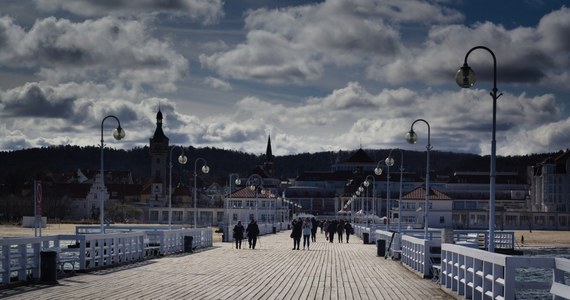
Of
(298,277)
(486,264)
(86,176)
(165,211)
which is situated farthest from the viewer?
(86,176)

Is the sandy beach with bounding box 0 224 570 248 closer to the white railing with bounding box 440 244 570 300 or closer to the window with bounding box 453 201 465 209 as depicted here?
the white railing with bounding box 440 244 570 300

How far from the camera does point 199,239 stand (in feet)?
132

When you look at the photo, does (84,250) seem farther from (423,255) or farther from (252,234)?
(252,234)

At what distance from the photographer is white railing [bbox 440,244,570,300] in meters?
11.3

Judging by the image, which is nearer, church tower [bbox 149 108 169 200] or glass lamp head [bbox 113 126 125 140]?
glass lamp head [bbox 113 126 125 140]

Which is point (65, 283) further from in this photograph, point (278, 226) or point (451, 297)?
point (278, 226)

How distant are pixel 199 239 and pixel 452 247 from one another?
23.4 m

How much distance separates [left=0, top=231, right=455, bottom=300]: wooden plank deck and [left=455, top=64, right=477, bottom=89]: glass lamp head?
4.47m

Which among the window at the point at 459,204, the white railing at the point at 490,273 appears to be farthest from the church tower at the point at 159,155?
the white railing at the point at 490,273

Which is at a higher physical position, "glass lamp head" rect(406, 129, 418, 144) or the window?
"glass lamp head" rect(406, 129, 418, 144)

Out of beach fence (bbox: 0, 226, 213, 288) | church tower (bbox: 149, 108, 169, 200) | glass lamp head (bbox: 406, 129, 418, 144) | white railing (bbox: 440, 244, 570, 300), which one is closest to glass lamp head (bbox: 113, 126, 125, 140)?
beach fence (bbox: 0, 226, 213, 288)

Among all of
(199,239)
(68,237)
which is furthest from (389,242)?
(68,237)

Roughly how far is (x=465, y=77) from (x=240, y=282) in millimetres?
7586

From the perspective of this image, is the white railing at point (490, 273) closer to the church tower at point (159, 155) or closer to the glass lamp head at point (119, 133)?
the glass lamp head at point (119, 133)
